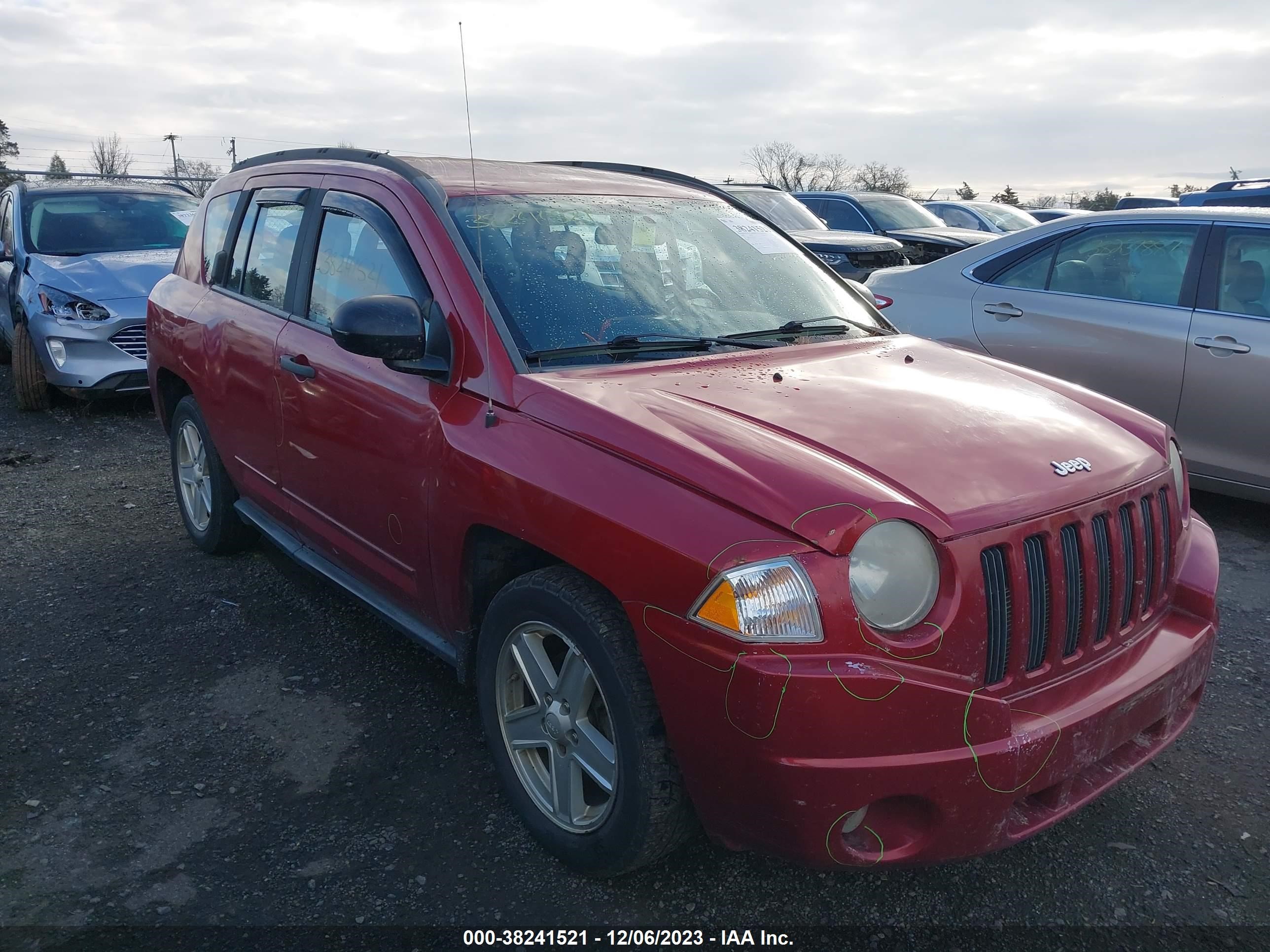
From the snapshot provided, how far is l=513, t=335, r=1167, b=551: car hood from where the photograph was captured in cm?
222

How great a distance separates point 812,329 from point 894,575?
1.54m

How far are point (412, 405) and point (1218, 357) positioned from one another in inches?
159

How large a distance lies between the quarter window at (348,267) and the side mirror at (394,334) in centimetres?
30

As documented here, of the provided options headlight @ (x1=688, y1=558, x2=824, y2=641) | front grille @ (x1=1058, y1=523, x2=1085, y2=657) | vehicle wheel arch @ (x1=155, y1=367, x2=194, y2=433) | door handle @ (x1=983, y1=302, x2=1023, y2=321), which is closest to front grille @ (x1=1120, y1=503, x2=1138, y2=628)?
front grille @ (x1=1058, y1=523, x2=1085, y2=657)

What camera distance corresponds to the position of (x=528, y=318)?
3.00m

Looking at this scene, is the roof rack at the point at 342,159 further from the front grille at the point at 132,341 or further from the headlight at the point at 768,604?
the front grille at the point at 132,341

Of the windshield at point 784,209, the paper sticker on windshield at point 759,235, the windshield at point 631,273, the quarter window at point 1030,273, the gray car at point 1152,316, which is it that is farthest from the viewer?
the windshield at point 784,209

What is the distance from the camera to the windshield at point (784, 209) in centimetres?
1157

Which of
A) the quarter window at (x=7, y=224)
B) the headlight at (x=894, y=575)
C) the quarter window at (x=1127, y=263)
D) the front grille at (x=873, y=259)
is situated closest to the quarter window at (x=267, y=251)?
the headlight at (x=894, y=575)

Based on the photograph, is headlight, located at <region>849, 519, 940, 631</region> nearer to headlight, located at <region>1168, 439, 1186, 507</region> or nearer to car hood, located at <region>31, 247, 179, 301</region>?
headlight, located at <region>1168, 439, 1186, 507</region>

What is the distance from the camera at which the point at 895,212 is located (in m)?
14.1

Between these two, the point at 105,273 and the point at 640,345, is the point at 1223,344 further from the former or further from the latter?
the point at 105,273

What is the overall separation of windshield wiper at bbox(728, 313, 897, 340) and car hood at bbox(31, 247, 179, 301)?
5.97 m

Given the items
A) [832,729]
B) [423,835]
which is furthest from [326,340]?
[832,729]
